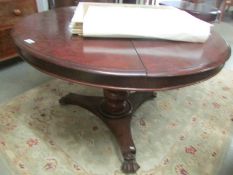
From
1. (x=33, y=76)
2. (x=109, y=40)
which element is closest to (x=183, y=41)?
(x=109, y=40)

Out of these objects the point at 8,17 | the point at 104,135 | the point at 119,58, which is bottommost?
the point at 104,135

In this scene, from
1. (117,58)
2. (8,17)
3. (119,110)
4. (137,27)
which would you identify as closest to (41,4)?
(8,17)

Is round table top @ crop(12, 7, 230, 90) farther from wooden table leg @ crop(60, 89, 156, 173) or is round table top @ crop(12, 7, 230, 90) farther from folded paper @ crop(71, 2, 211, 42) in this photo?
wooden table leg @ crop(60, 89, 156, 173)

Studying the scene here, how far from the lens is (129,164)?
3.41ft

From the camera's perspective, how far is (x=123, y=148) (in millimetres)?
1084

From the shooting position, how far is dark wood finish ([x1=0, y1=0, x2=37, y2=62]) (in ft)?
5.52

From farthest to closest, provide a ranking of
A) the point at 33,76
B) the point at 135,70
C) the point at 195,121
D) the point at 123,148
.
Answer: the point at 33,76 < the point at 195,121 < the point at 123,148 < the point at 135,70

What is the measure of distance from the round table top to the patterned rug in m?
0.55

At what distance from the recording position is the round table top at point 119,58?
0.66 m

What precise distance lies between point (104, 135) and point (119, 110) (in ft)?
0.55

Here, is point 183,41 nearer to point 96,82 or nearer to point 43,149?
point 96,82

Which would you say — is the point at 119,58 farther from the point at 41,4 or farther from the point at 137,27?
the point at 41,4

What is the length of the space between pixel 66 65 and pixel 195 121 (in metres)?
1.03

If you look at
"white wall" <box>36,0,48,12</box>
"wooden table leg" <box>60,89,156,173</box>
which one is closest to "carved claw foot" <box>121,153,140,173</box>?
"wooden table leg" <box>60,89,156,173</box>
